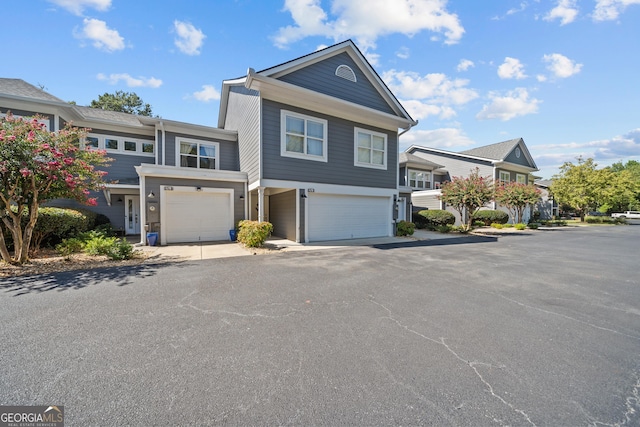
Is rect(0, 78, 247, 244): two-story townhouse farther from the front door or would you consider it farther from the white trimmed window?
the white trimmed window

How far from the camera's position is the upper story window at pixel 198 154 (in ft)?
44.5

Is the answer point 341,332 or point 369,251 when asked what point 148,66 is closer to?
point 369,251

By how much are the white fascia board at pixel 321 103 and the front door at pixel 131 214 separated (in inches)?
392

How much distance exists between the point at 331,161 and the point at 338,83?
3750mm

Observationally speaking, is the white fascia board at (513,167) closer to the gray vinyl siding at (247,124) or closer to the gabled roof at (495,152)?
the gabled roof at (495,152)

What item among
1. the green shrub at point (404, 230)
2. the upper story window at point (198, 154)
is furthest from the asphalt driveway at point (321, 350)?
the upper story window at point (198, 154)

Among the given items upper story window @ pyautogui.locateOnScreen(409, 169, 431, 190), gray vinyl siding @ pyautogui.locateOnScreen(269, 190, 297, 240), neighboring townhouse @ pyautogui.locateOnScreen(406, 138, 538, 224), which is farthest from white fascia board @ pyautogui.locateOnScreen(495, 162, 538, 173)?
gray vinyl siding @ pyautogui.locateOnScreen(269, 190, 297, 240)

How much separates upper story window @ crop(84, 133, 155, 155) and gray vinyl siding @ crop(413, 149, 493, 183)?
1026 inches

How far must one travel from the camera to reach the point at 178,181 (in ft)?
34.9

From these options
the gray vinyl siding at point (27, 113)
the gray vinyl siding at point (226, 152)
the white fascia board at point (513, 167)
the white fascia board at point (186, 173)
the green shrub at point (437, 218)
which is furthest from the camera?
the white fascia board at point (513, 167)

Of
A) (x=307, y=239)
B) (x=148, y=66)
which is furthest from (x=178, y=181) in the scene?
(x=307, y=239)

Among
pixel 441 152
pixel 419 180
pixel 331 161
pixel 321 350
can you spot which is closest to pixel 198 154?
pixel 331 161

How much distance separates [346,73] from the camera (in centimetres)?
1215

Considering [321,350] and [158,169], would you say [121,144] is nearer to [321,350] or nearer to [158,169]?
[158,169]
